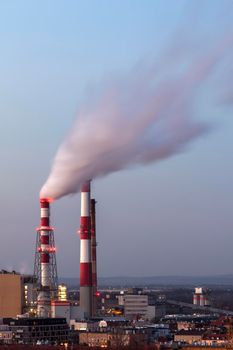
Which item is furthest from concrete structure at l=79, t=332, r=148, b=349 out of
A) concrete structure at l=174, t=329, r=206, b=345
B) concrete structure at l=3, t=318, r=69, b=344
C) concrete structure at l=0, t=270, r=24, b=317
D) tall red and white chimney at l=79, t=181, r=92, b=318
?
concrete structure at l=0, t=270, r=24, b=317

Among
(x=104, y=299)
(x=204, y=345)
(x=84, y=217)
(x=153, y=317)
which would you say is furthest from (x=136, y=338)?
(x=104, y=299)

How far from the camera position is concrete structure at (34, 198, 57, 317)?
4525cm

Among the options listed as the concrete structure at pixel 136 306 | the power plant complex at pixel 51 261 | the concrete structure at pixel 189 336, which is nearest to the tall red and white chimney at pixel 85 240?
the power plant complex at pixel 51 261

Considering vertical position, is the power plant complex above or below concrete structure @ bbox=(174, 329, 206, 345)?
above

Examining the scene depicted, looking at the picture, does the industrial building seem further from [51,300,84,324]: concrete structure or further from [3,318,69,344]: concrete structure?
[3,318,69,344]: concrete structure

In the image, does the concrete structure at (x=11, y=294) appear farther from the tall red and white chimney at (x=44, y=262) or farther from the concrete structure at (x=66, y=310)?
the concrete structure at (x=66, y=310)

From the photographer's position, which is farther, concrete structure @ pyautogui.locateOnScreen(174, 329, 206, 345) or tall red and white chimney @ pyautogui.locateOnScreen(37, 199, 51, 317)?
tall red and white chimney @ pyautogui.locateOnScreen(37, 199, 51, 317)

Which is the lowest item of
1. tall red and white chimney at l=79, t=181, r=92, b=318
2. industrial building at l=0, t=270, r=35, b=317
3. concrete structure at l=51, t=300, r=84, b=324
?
concrete structure at l=51, t=300, r=84, b=324

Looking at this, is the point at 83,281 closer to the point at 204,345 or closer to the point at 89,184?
the point at 89,184

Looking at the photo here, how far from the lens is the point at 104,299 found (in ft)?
230

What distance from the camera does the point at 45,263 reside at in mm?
46125

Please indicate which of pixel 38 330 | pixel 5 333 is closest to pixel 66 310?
pixel 38 330

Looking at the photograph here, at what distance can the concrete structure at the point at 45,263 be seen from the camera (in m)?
45.2

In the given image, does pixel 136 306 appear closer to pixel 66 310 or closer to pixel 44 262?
pixel 66 310
